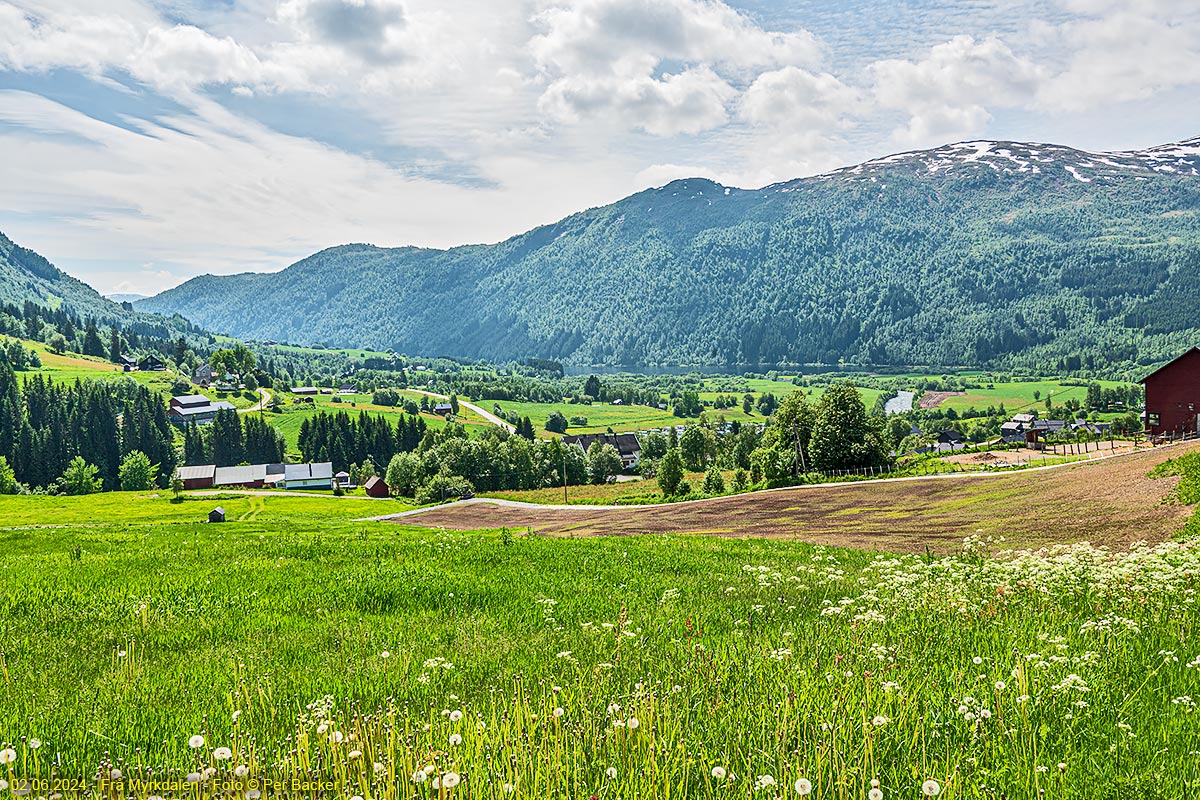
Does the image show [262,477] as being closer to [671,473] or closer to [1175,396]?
[671,473]

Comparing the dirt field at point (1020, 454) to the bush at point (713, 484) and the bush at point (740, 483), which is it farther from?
the bush at point (713, 484)

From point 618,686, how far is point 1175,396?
9388 cm

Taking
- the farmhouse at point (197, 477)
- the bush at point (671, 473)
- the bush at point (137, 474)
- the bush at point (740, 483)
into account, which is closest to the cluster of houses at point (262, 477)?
the farmhouse at point (197, 477)

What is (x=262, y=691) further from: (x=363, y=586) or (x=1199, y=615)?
(x=1199, y=615)

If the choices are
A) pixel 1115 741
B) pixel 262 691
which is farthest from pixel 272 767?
pixel 1115 741

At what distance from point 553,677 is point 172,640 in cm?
535

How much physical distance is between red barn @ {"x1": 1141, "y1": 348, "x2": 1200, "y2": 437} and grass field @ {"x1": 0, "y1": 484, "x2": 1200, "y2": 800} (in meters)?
82.1

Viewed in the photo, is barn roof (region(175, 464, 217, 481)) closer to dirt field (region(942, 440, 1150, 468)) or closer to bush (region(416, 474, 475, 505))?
bush (region(416, 474, 475, 505))

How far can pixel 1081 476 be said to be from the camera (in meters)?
43.8

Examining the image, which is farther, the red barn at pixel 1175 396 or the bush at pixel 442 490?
the bush at pixel 442 490

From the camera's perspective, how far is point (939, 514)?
40156 mm

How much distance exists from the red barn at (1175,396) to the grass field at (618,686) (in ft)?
269

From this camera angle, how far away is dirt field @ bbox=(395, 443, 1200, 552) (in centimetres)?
2670

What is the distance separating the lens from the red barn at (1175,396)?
7500 centimetres
